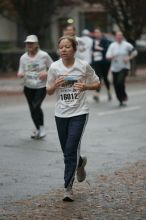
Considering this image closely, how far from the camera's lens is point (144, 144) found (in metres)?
12.3

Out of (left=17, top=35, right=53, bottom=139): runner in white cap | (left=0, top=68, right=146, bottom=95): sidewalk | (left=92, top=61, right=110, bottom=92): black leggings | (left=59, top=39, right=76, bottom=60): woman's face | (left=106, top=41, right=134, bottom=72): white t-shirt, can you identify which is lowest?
(left=0, top=68, right=146, bottom=95): sidewalk

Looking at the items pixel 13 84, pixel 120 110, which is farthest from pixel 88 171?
pixel 13 84

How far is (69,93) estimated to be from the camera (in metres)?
7.98

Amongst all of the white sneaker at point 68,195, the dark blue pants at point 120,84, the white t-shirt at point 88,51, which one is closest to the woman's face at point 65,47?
the white sneaker at point 68,195

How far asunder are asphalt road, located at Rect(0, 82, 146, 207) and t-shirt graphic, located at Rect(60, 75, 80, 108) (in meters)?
1.11

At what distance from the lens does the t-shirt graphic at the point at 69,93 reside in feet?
→ 26.1

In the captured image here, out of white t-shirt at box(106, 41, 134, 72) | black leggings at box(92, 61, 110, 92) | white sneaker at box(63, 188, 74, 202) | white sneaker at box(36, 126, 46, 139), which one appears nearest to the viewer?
white sneaker at box(63, 188, 74, 202)

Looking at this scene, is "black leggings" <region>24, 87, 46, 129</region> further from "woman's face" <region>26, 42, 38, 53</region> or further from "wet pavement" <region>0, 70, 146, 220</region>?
"woman's face" <region>26, 42, 38, 53</region>

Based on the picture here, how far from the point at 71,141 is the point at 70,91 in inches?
22.2

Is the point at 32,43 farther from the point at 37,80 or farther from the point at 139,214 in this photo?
the point at 139,214

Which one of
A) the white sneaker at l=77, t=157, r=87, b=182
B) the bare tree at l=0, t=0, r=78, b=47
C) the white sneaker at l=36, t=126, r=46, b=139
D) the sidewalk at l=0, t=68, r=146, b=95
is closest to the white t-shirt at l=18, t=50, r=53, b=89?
the white sneaker at l=36, t=126, r=46, b=139

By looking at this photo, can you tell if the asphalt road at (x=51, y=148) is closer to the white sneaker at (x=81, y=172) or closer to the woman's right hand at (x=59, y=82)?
the white sneaker at (x=81, y=172)

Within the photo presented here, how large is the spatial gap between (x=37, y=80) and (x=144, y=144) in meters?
2.17

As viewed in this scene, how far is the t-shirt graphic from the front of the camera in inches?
313
